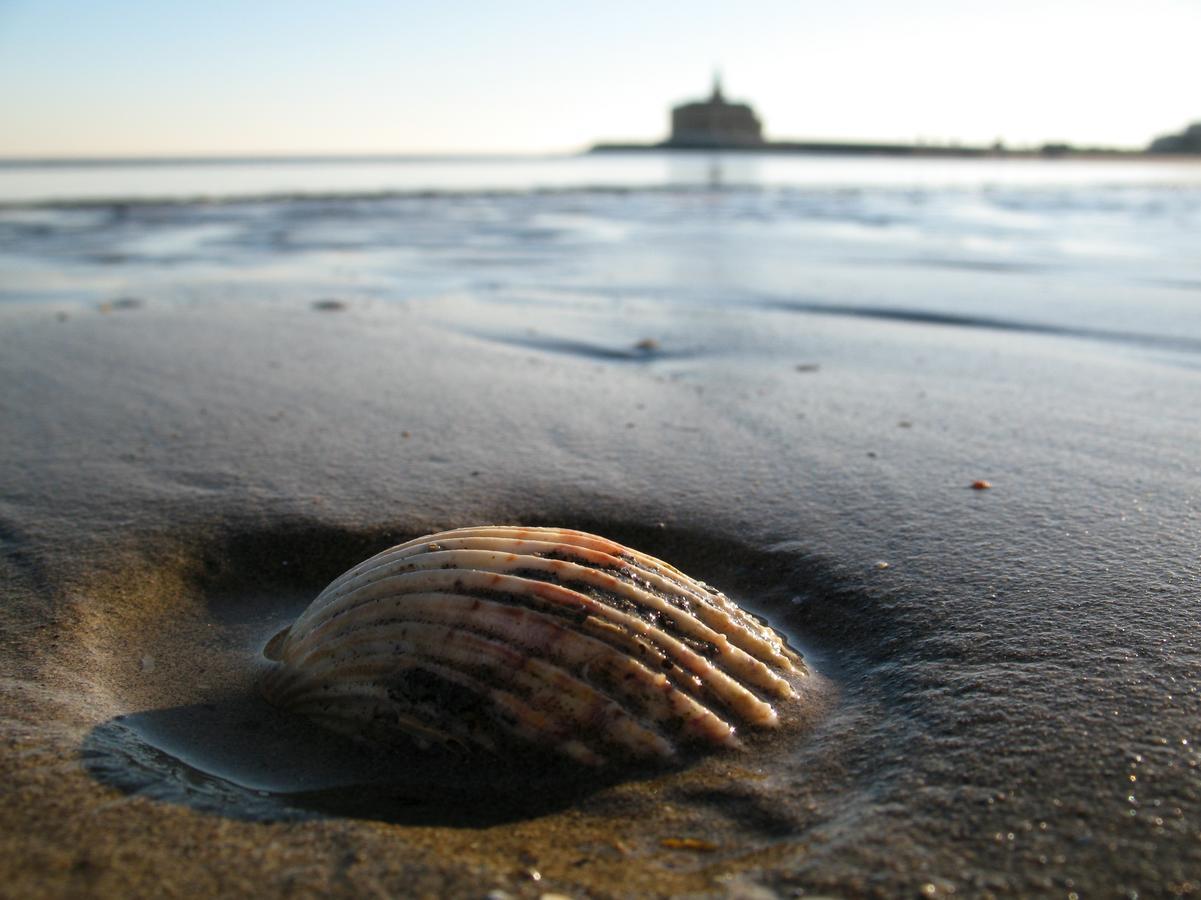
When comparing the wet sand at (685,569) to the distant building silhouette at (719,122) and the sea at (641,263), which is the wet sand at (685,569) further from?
the distant building silhouette at (719,122)

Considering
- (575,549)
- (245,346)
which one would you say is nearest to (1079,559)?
(575,549)

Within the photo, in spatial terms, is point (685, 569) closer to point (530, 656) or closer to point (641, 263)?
point (530, 656)

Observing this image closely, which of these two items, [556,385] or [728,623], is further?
[556,385]

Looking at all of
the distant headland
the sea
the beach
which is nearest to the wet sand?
the beach

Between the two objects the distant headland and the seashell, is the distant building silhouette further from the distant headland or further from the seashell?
the seashell

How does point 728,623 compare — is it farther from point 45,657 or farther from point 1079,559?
point 45,657

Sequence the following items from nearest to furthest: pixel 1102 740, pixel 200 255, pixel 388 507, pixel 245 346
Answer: pixel 1102 740 < pixel 388 507 < pixel 245 346 < pixel 200 255

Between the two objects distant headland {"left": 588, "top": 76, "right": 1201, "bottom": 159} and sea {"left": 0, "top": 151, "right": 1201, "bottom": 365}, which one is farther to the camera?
distant headland {"left": 588, "top": 76, "right": 1201, "bottom": 159}
